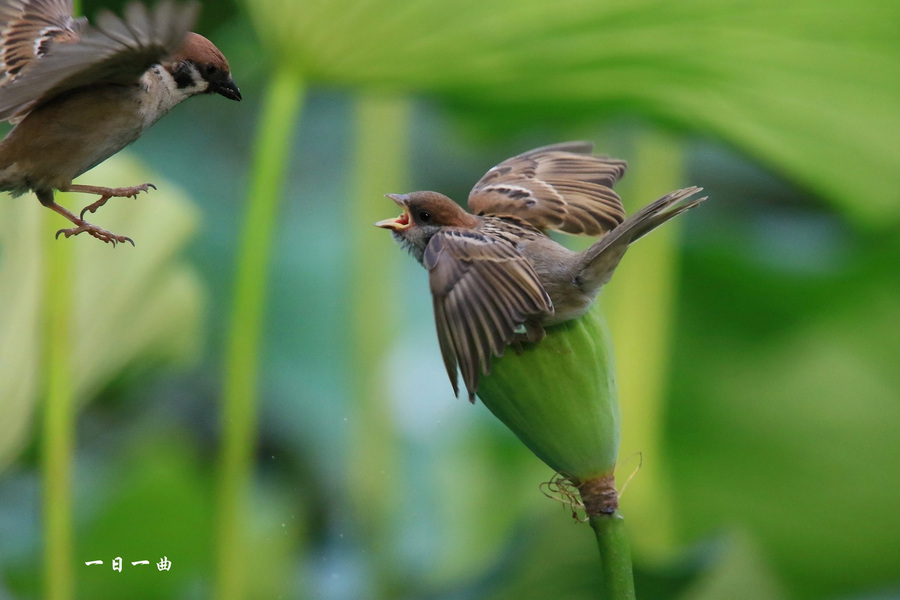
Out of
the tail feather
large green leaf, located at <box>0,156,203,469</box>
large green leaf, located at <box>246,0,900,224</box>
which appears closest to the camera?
the tail feather

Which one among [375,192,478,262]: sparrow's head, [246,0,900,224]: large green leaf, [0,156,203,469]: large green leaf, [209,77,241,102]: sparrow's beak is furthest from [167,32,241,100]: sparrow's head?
[0,156,203,469]: large green leaf

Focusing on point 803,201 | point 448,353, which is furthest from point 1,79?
point 803,201

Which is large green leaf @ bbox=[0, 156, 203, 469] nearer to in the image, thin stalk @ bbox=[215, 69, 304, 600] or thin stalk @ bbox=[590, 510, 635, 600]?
thin stalk @ bbox=[215, 69, 304, 600]

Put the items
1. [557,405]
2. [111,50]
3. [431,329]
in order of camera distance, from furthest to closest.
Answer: [431,329] < [557,405] < [111,50]

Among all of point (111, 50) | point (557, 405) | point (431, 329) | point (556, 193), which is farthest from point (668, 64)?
point (431, 329)

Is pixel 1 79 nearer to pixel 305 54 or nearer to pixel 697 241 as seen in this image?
pixel 305 54

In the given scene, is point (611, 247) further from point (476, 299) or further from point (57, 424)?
point (57, 424)
